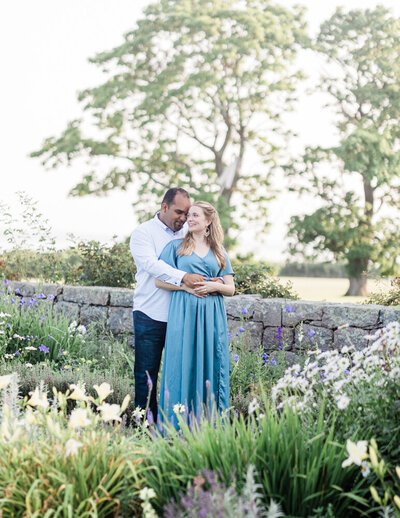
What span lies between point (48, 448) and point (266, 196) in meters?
17.1

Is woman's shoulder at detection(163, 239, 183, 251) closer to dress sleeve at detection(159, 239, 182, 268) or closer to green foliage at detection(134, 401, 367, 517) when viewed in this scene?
dress sleeve at detection(159, 239, 182, 268)

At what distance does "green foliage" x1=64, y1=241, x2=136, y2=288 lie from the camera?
8.38 metres

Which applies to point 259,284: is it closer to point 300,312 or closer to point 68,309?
point 300,312

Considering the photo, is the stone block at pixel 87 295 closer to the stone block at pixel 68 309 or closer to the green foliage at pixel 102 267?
the stone block at pixel 68 309

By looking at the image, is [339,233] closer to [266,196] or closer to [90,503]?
[266,196]

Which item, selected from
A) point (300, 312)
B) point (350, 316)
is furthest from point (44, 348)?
point (350, 316)

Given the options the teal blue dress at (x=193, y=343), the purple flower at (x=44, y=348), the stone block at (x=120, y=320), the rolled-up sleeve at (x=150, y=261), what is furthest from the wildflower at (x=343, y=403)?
the stone block at (x=120, y=320)

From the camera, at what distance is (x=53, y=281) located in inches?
358

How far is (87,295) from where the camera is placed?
7492 mm

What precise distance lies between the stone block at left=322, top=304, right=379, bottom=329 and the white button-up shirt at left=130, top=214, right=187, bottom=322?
223 cm

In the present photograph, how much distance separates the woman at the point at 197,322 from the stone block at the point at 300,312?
1958mm

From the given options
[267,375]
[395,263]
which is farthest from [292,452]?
[395,263]

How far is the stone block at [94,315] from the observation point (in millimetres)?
7215

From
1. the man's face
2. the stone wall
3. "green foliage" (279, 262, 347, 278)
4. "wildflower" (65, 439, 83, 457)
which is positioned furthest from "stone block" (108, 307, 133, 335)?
"green foliage" (279, 262, 347, 278)
